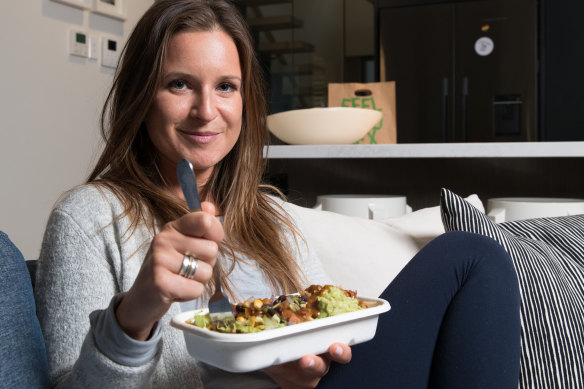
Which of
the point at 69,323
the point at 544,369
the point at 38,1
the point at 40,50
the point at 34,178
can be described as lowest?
the point at 544,369

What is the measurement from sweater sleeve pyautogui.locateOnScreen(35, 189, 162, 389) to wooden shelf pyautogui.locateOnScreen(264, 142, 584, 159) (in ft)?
2.02

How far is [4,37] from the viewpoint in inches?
101

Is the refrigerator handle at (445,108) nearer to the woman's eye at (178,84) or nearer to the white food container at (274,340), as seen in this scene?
the woman's eye at (178,84)

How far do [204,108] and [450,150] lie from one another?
0.78m

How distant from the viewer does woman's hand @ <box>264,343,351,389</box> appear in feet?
2.35

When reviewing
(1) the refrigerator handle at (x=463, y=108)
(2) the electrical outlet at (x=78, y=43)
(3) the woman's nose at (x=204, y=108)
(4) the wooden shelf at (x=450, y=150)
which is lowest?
(4) the wooden shelf at (x=450, y=150)

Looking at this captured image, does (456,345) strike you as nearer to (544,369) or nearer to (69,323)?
(544,369)

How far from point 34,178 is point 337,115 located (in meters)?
1.66

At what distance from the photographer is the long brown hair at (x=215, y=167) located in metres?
1.01

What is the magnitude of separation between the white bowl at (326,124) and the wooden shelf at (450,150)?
45mm

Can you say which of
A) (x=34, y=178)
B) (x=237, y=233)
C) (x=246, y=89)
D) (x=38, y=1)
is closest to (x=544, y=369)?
(x=237, y=233)

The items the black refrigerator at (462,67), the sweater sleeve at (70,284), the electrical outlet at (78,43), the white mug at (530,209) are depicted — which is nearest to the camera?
the sweater sleeve at (70,284)

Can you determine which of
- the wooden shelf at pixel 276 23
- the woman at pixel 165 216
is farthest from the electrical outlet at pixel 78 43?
the woman at pixel 165 216

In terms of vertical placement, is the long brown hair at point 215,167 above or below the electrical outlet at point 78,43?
below
